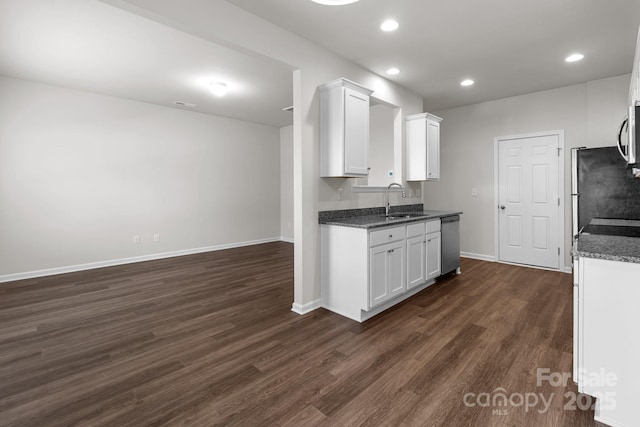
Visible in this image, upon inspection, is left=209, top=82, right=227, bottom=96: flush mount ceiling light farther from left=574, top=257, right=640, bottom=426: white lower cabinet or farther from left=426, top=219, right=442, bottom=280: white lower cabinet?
left=574, top=257, right=640, bottom=426: white lower cabinet

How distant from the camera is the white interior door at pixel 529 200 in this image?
15.5 feet

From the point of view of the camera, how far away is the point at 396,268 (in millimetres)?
3225

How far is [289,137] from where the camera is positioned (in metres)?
7.39

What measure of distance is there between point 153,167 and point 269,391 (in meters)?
4.98

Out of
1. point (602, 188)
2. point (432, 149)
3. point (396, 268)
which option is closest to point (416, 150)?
point (432, 149)

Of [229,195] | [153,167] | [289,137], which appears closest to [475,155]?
[289,137]

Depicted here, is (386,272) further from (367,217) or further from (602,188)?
(602,188)

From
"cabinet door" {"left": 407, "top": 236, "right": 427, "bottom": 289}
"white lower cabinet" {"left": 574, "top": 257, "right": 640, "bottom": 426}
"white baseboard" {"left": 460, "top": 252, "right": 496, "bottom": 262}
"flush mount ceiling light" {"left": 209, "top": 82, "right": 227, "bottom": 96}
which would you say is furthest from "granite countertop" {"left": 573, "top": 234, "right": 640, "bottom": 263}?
"flush mount ceiling light" {"left": 209, "top": 82, "right": 227, "bottom": 96}

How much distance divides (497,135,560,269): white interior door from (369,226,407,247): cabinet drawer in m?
2.91

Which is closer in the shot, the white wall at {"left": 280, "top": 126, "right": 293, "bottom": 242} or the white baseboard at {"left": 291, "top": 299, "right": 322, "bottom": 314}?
the white baseboard at {"left": 291, "top": 299, "right": 322, "bottom": 314}

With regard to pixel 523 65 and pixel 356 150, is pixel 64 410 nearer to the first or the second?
pixel 356 150

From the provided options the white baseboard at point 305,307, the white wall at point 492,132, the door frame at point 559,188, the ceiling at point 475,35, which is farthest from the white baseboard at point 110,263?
the door frame at point 559,188

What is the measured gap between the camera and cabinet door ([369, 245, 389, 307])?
2885 mm

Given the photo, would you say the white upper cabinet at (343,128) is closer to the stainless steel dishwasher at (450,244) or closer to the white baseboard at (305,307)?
the white baseboard at (305,307)
